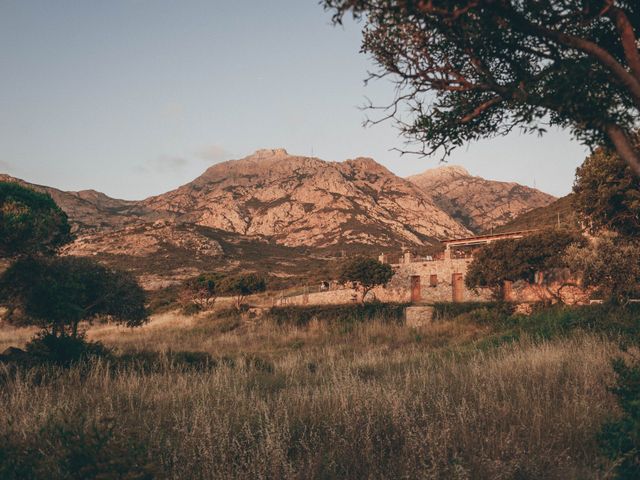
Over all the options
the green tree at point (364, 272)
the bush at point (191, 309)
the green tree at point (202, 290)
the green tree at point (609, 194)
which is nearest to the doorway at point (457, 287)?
the green tree at point (364, 272)

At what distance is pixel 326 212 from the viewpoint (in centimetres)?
15762

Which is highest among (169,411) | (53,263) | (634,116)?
(634,116)

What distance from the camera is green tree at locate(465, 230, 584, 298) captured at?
97.8 ft

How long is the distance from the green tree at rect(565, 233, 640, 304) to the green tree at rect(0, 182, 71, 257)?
887 inches

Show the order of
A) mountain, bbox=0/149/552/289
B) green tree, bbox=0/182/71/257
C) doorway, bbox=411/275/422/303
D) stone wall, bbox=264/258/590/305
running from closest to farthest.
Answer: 1. green tree, bbox=0/182/71/257
2. stone wall, bbox=264/258/590/305
3. doorway, bbox=411/275/422/303
4. mountain, bbox=0/149/552/289

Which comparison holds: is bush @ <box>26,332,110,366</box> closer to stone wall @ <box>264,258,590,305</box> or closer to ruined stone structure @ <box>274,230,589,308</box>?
stone wall @ <box>264,258,590,305</box>

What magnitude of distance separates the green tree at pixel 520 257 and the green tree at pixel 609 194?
48.4 feet

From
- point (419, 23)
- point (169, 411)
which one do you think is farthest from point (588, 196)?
point (169, 411)

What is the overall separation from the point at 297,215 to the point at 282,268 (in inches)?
2796

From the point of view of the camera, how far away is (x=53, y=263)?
1542cm

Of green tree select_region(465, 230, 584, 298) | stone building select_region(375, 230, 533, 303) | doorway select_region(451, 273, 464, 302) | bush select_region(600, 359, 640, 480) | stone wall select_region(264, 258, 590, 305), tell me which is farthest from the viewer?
stone building select_region(375, 230, 533, 303)

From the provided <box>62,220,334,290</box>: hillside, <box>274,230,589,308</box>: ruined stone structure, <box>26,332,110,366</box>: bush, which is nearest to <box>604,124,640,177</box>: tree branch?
<box>26,332,110,366</box>: bush

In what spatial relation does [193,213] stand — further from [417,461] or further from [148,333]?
[417,461]

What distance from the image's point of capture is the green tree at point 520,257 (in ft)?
97.8
